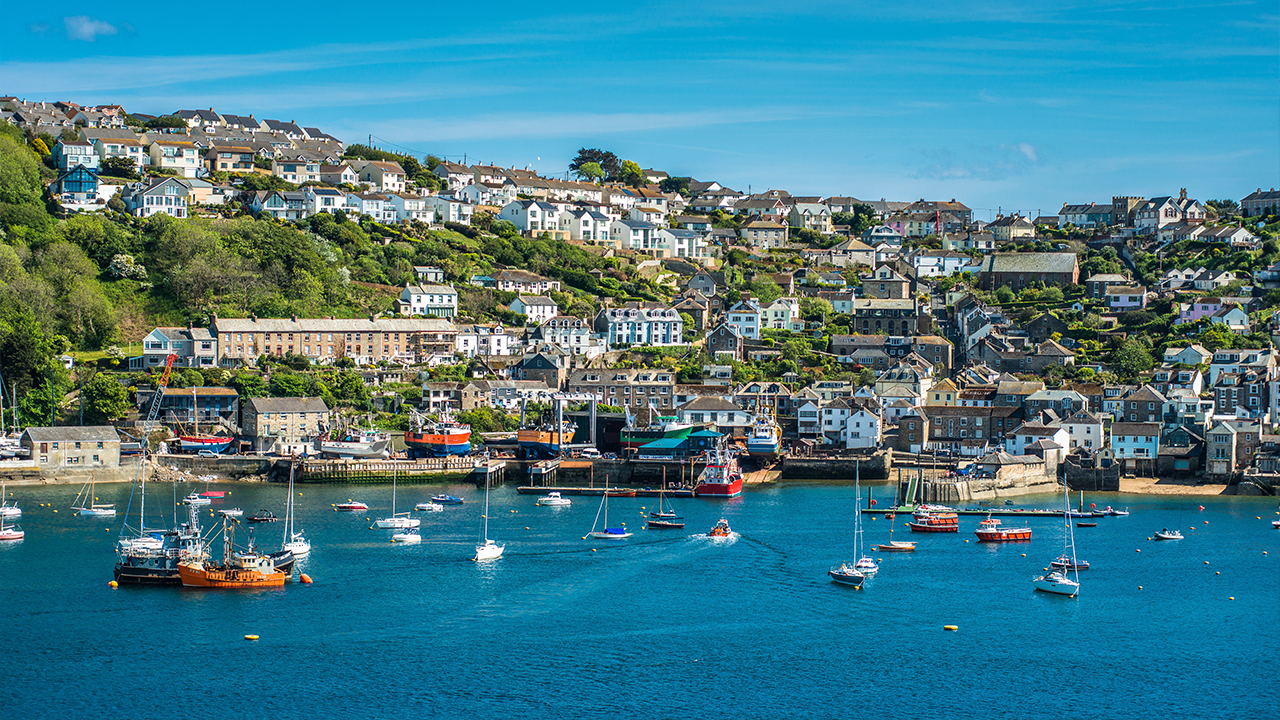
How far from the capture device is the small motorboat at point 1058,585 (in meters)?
37.4

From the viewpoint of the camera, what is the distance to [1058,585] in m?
37.6

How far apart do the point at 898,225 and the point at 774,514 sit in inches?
2509

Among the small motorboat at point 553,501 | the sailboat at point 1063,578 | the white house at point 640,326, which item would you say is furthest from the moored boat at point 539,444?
the sailboat at point 1063,578

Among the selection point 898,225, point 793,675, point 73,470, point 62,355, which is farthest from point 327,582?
point 898,225

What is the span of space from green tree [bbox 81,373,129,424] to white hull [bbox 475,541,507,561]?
26.0 m

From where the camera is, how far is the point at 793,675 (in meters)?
29.9

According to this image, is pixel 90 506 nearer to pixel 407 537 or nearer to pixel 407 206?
pixel 407 537

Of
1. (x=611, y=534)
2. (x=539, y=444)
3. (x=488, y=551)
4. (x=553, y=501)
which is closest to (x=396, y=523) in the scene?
(x=488, y=551)

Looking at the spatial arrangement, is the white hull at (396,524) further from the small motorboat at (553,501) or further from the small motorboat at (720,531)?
the small motorboat at (720,531)

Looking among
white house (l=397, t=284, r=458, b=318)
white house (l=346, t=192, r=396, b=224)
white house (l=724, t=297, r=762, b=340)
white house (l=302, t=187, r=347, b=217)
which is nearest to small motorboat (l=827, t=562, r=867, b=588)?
white house (l=724, t=297, r=762, b=340)

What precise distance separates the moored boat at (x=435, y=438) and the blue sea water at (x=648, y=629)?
41.1ft

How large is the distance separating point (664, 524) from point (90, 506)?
2092 centimetres

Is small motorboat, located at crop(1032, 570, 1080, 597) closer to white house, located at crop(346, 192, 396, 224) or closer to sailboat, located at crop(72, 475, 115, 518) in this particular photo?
sailboat, located at crop(72, 475, 115, 518)

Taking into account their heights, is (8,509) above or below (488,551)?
above
